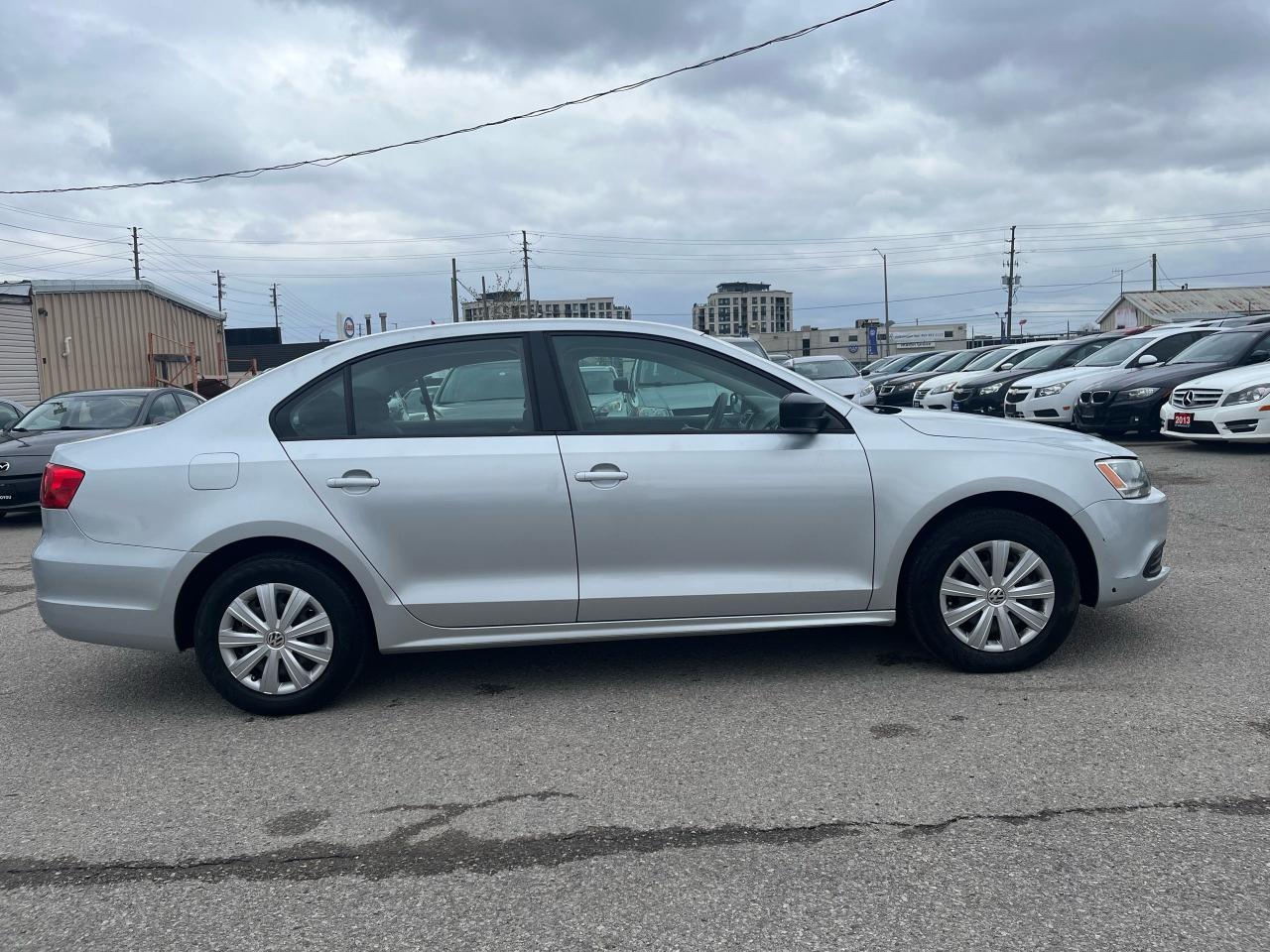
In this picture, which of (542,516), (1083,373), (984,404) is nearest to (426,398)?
(542,516)

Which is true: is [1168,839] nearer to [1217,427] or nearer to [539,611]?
[539,611]

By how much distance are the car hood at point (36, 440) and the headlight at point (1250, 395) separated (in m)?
12.2

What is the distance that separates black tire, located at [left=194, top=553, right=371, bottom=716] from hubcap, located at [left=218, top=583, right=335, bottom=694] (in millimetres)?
22

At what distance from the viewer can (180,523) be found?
14.2 ft

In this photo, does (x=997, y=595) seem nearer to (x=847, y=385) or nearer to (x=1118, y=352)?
(x=847, y=385)

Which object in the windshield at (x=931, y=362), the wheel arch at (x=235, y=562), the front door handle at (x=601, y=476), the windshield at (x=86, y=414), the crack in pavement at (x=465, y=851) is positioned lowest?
the crack in pavement at (x=465, y=851)

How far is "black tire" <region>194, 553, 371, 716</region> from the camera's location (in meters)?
4.32

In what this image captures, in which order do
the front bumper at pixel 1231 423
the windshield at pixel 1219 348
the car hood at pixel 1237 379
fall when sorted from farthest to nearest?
the windshield at pixel 1219 348 < the car hood at pixel 1237 379 < the front bumper at pixel 1231 423

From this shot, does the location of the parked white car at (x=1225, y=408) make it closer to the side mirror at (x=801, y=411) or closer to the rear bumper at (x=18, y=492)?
the side mirror at (x=801, y=411)

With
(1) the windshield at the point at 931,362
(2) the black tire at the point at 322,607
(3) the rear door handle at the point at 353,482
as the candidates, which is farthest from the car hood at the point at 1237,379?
(1) the windshield at the point at 931,362

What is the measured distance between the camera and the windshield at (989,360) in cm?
2252

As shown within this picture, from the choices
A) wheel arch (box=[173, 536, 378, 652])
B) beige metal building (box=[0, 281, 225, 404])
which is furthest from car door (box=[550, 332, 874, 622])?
beige metal building (box=[0, 281, 225, 404])

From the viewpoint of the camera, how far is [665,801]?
11.4ft

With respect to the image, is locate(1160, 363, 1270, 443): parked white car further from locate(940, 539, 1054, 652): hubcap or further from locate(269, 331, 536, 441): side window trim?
locate(269, 331, 536, 441): side window trim
